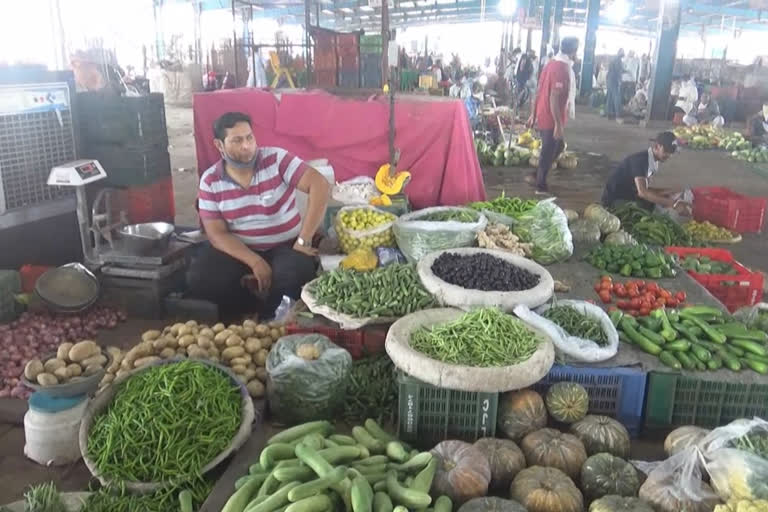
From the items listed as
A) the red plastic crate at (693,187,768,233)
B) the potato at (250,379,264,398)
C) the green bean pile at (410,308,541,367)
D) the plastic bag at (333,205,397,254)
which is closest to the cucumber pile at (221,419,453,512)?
the green bean pile at (410,308,541,367)

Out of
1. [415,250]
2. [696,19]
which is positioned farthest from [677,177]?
[696,19]

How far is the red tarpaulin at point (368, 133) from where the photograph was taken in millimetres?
6008

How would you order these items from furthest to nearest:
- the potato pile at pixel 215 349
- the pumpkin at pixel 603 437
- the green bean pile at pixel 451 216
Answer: the green bean pile at pixel 451 216 < the potato pile at pixel 215 349 < the pumpkin at pixel 603 437

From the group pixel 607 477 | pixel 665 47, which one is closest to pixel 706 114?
pixel 665 47

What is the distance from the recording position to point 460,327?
297 centimetres

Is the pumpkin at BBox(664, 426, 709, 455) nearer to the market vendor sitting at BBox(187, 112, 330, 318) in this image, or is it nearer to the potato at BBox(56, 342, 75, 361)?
the market vendor sitting at BBox(187, 112, 330, 318)

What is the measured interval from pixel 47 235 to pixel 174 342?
2403 millimetres

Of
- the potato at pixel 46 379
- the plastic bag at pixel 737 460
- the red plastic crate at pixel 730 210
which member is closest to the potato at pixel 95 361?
the potato at pixel 46 379

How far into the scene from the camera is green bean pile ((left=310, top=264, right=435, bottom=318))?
359 centimetres

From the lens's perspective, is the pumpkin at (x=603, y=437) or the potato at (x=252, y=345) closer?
the pumpkin at (x=603, y=437)

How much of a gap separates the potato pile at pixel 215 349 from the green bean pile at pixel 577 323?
156 centimetres

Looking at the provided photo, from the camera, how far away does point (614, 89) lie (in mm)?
20719

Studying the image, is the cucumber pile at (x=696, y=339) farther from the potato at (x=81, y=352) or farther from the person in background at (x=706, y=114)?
the person in background at (x=706, y=114)

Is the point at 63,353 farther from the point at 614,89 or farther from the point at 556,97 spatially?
the point at 614,89
